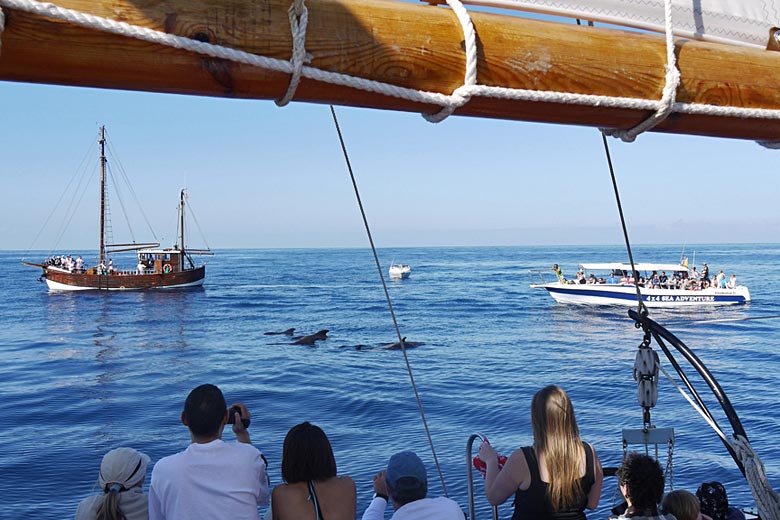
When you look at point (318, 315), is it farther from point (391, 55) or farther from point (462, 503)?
Answer: point (391, 55)

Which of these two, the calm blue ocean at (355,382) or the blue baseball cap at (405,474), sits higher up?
the blue baseball cap at (405,474)

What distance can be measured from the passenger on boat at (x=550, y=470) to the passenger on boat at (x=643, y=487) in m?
0.28

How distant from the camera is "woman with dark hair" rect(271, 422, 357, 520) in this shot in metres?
2.78

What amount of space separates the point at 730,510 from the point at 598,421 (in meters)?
13.3

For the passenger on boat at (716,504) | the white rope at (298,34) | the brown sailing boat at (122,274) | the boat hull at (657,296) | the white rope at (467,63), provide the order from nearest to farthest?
the white rope at (298,34) < the white rope at (467,63) < the passenger on boat at (716,504) < the boat hull at (657,296) < the brown sailing boat at (122,274)

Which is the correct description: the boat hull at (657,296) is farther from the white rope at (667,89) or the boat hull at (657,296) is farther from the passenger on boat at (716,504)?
the white rope at (667,89)

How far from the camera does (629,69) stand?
2.32 m

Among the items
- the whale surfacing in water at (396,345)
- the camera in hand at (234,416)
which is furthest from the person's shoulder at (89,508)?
the whale surfacing in water at (396,345)

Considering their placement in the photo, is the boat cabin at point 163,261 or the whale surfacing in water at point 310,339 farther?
the boat cabin at point 163,261

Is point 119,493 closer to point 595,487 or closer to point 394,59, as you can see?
point 595,487

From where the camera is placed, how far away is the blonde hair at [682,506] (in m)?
3.44

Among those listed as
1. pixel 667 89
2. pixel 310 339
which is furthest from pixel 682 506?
pixel 310 339

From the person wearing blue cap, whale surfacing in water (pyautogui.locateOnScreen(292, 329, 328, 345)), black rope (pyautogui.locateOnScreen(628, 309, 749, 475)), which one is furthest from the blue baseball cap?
whale surfacing in water (pyautogui.locateOnScreen(292, 329, 328, 345))

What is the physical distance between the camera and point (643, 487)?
3.19 m
